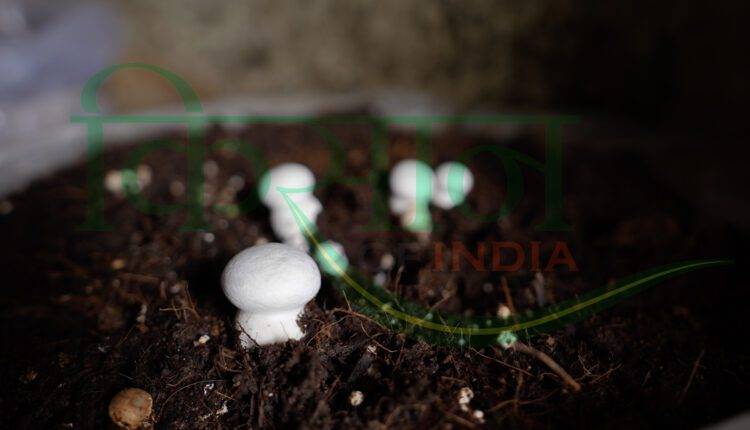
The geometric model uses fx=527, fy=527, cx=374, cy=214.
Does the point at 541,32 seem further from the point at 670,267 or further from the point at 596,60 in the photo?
the point at 670,267

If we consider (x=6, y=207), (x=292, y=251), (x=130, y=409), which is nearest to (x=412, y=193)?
(x=292, y=251)

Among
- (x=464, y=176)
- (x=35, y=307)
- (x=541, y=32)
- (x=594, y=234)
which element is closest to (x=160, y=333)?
(x=35, y=307)

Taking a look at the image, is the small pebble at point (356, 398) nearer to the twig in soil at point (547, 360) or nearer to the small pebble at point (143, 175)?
the twig in soil at point (547, 360)

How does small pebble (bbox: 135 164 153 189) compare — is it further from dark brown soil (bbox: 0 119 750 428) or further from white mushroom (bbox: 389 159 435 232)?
white mushroom (bbox: 389 159 435 232)

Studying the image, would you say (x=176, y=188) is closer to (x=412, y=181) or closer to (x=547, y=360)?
(x=412, y=181)

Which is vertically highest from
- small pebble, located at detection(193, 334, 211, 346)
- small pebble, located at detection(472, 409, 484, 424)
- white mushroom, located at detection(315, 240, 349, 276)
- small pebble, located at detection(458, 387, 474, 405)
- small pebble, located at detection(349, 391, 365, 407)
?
white mushroom, located at detection(315, 240, 349, 276)

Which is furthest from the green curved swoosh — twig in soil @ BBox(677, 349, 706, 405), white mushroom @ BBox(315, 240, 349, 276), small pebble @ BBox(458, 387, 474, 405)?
twig in soil @ BBox(677, 349, 706, 405)

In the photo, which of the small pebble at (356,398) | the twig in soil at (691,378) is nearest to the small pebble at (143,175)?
the small pebble at (356,398)
